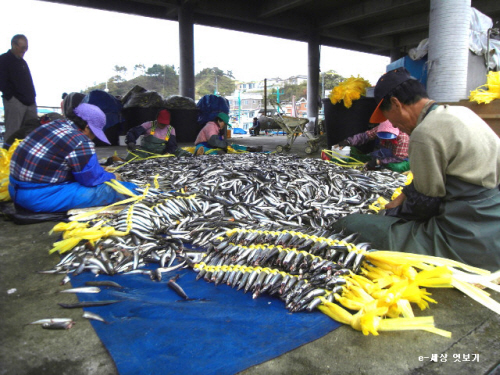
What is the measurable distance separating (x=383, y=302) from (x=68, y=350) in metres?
1.84

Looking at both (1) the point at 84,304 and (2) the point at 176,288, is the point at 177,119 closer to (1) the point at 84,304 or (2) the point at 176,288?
(2) the point at 176,288

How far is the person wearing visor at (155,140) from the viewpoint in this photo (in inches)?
326

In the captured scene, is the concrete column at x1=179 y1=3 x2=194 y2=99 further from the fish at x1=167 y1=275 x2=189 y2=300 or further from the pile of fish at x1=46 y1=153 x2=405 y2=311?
the fish at x1=167 y1=275 x2=189 y2=300

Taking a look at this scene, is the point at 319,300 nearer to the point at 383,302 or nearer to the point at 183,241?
the point at 383,302

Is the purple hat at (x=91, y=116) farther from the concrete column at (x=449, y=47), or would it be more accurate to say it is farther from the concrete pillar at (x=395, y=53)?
the concrete pillar at (x=395, y=53)

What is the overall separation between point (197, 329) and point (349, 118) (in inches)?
299

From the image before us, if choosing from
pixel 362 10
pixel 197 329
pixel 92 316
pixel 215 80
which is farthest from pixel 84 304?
pixel 215 80

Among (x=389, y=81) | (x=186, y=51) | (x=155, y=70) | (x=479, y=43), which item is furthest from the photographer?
(x=155, y=70)

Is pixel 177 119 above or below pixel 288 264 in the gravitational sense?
above

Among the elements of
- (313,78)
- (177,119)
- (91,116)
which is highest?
(313,78)

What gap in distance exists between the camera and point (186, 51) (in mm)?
17953

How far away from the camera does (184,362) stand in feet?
5.79

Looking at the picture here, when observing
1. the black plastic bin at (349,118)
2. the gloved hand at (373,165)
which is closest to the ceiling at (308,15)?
the black plastic bin at (349,118)

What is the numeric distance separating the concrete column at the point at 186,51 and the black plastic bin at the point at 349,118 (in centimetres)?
1109
